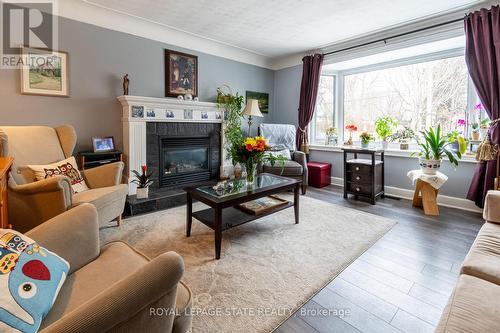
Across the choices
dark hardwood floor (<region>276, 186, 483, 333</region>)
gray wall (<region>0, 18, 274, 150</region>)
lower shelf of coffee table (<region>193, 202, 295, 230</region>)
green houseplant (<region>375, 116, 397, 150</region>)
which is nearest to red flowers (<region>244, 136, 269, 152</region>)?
lower shelf of coffee table (<region>193, 202, 295, 230</region>)

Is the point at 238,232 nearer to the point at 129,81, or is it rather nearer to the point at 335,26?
the point at 129,81

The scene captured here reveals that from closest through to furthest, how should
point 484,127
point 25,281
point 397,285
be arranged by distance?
point 25,281 → point 397,285 → point 484,127

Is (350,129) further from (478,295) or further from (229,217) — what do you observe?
(478,295)

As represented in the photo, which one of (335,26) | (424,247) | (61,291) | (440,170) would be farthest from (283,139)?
(61,291)

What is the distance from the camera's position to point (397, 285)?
1.77m

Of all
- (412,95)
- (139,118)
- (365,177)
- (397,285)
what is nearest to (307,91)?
(412,95)

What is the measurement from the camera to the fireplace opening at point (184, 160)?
383cm

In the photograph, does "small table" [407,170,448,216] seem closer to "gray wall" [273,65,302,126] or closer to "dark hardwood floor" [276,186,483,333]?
"dark hardwood floor" [276,186,483,333]

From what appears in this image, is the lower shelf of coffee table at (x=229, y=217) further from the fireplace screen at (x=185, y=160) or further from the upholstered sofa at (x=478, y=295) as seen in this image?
the fireplace screen at (x=185, y=160)

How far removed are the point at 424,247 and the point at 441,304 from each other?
2.77 ft

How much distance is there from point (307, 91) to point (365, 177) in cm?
204

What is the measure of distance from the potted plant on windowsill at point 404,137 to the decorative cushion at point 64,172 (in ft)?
14.4

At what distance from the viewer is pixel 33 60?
9.37 feet

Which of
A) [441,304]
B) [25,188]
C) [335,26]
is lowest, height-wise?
[441,304]
